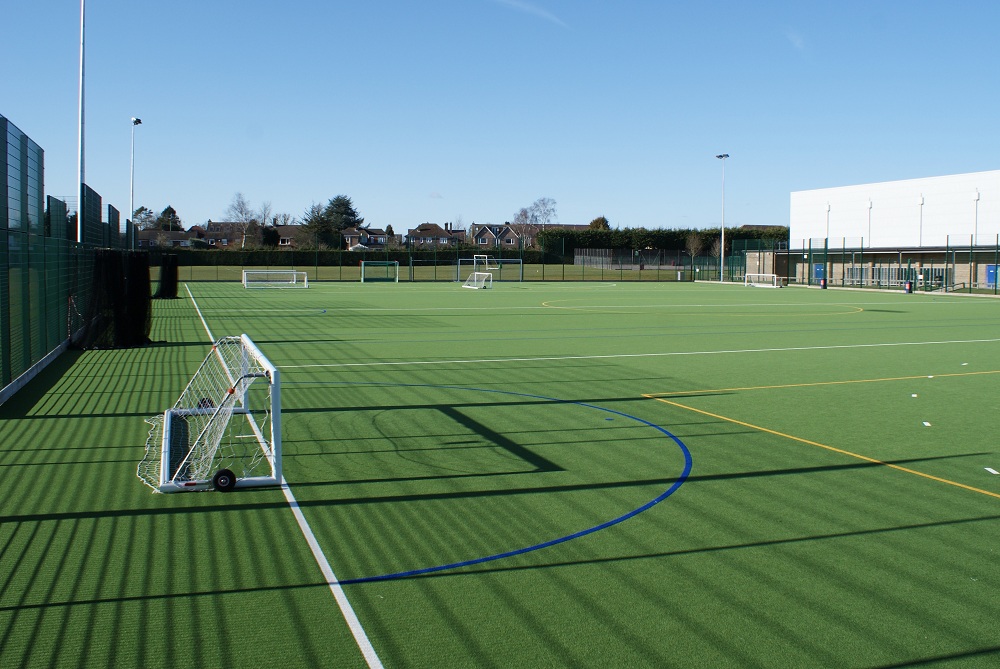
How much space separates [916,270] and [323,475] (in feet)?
188

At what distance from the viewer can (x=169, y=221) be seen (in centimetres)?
15938

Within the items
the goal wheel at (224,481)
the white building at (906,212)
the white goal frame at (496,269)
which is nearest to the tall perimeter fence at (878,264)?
the white building at (906,212)

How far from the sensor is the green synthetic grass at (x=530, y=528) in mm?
4523

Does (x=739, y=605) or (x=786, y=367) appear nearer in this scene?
(x=739, y=605)

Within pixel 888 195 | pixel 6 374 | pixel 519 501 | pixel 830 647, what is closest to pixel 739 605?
pixel 830 647

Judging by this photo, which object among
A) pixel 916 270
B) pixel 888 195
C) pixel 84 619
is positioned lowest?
pixel 84 619

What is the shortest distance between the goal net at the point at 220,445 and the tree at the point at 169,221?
521ft

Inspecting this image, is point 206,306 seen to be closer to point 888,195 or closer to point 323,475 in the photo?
point 323,475

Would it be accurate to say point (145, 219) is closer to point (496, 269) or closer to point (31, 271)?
point (496, 269)

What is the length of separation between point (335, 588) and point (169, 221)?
549 ft

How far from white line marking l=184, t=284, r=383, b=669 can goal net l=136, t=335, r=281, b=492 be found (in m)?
0.51

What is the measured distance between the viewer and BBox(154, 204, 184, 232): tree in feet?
522

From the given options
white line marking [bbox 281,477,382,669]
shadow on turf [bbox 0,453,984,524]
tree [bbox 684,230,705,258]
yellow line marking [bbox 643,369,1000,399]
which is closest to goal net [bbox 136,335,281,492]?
shadow on turf [bbox 0,453,984,524]

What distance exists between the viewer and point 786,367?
51.4 ft
